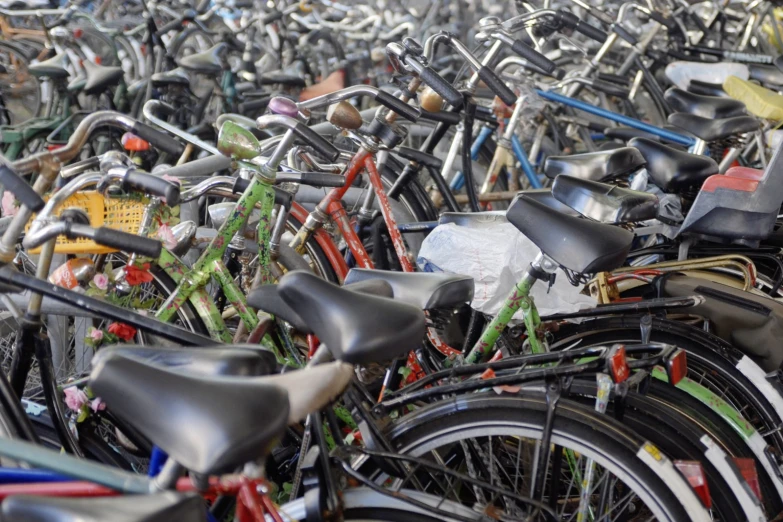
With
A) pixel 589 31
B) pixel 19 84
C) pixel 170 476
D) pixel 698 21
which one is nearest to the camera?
pixel 170 476

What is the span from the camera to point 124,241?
163 centimetres

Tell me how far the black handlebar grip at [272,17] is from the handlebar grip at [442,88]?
4276mm

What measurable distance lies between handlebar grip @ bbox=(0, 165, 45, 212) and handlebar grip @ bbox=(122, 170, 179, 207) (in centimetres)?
30

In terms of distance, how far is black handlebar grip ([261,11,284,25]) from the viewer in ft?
21.9

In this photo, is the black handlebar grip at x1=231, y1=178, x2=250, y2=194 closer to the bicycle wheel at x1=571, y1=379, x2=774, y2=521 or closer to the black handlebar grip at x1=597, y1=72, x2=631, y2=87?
the bicycle wheel at x1=571, y1=379, x2=774, y2=521

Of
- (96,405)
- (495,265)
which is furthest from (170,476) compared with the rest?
(495,265)

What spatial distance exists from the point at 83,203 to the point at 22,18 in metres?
6.00

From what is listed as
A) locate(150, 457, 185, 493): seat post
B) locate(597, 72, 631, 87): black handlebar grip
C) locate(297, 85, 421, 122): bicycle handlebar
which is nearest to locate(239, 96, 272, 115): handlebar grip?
locate(597, 72, 631, 87): black handlebar grip

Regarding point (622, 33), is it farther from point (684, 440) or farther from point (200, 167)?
point (684, 440)

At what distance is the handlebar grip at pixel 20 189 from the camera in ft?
5.16

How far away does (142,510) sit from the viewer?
40.5 inches

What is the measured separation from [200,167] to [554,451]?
6.69ft

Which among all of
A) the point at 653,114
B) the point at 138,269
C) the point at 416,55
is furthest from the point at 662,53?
the point at 138,269

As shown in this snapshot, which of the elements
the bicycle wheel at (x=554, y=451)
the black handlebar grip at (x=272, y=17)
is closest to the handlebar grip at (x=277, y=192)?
the bicycle wheel at (x=554, y=451)
